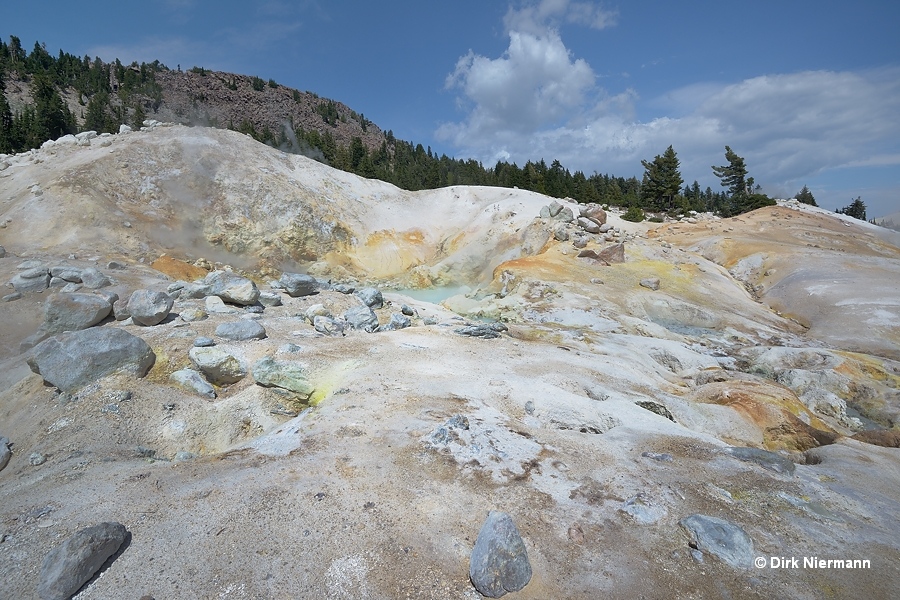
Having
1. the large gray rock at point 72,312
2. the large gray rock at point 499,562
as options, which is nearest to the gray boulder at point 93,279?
the large gray rock at point 72,312

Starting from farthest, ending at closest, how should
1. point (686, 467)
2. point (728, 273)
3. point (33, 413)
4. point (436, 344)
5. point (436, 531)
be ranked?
point (728, 273) < point (436, 344) < point (33, 413) < point (686, 467) < point (436, 531)

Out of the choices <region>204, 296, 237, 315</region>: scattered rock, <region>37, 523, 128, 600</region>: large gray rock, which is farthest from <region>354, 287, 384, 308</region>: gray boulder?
<region>37, 523, 128, 600</region>: large gray rock

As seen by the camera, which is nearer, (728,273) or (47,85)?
(728,273)

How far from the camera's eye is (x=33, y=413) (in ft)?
23.7

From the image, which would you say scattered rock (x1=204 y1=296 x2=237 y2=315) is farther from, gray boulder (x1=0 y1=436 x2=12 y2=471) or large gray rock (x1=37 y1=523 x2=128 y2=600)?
large gray rock (x1=37 y1=523 x2=128 y2=600)

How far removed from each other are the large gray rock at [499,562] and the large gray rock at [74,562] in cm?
329

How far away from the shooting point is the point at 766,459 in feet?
19.7

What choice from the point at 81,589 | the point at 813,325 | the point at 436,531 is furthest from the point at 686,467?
the point at 813,325

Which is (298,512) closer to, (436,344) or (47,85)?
(436,344)

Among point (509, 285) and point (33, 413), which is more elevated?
point (509, 285)

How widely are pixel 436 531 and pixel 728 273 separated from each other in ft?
94.1

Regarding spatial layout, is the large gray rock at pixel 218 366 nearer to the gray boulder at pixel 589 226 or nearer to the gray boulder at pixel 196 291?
the gray boulder at pixel 196 291

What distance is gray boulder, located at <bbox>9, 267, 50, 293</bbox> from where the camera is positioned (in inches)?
531

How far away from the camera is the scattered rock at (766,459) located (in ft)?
19.1
